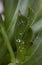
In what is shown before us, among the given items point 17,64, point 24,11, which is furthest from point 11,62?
point 24,11

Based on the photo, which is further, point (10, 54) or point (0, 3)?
point (0, 3)

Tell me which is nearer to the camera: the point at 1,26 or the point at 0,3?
the point at 1,26

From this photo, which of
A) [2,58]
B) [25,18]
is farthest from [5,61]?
[25,18]

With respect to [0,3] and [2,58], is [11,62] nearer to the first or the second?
[2,58]

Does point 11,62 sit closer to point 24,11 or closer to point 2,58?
point 2,58

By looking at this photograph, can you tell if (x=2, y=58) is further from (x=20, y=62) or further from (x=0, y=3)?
(x=0, y=3)

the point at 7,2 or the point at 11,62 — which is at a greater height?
the point at 7,2

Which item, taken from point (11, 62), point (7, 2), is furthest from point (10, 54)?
point (7, 2)

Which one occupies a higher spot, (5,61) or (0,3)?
(0,3)
